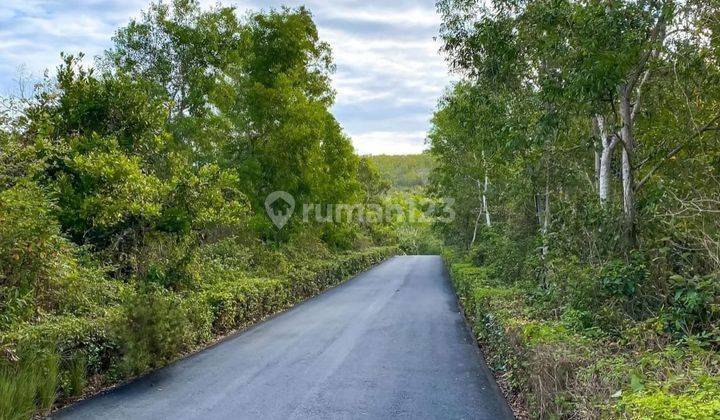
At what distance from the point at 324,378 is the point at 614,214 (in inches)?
174

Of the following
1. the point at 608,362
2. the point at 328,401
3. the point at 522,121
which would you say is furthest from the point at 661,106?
the point at 328,401

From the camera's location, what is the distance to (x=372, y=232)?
4484cm

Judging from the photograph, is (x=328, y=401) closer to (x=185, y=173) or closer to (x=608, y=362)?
(x=608, y=362)

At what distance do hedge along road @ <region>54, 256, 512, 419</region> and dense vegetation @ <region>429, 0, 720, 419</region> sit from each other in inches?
27.0

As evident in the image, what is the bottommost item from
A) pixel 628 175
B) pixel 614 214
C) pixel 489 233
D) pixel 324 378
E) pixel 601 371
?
pixel 324 378

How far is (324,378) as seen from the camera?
7078 mm

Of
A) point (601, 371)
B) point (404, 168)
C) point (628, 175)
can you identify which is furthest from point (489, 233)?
point (404, 168)

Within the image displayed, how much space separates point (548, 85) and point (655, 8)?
4.52 feet

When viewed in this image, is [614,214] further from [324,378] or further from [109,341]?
[109,341]

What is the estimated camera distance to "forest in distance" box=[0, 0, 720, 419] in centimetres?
507

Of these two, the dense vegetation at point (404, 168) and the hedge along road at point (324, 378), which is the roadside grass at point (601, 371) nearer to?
the hedge along road at point (324, 378)

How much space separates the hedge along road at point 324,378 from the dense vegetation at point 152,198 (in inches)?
26.2

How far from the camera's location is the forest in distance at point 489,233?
16.6 ft

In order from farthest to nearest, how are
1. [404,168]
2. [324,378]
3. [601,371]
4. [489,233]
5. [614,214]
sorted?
[404,168], [489,233], [324,378], [614,214], [601,371]
